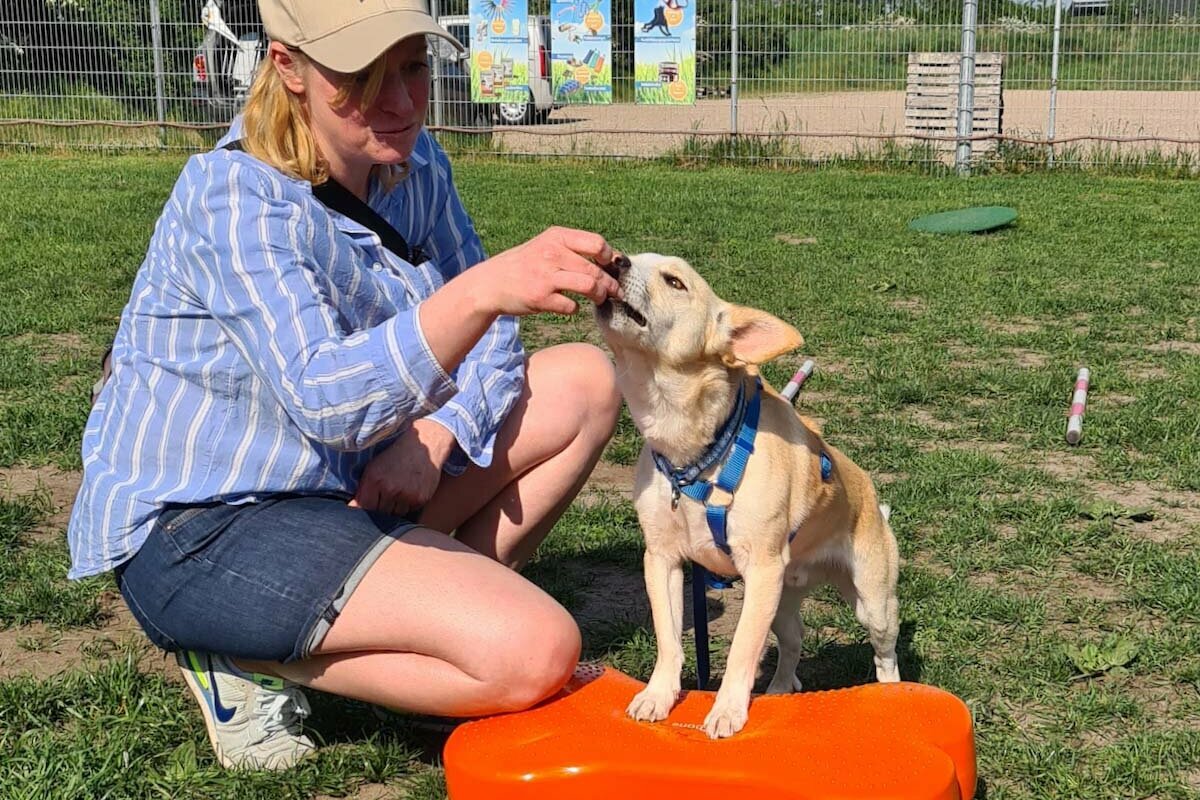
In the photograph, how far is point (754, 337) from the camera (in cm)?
272

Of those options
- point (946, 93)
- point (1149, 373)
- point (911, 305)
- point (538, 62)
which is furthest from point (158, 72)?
point (1149, 373)

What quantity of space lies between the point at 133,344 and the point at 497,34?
1282 cm

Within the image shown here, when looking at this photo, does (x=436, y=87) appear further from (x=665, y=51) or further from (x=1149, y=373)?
(x=1149, y=373)

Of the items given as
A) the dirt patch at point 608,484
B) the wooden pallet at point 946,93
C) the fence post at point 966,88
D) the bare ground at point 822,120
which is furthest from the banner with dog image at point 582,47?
the dirt patch at point 608,484

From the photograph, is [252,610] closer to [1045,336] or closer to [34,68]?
[1045,336]

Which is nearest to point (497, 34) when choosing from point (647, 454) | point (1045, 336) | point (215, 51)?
point (215, 51)

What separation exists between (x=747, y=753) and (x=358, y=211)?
57.9 inches

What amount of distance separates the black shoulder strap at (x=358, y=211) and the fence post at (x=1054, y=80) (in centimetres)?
1232

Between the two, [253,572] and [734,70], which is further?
[734,70]

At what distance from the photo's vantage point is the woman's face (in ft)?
8.17

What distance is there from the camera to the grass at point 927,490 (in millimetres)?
2838

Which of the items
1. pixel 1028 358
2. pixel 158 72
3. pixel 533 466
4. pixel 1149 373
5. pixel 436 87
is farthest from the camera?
pixel 158 72

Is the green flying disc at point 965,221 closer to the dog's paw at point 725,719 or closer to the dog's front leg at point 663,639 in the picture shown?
the dog's front leg at point 663,639

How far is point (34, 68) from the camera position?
607 inches
